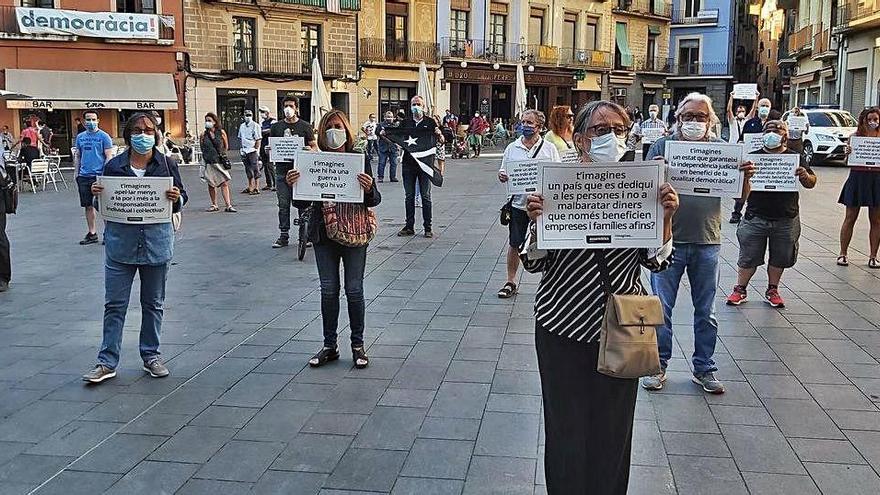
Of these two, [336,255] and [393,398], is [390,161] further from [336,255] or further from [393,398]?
[393,398]

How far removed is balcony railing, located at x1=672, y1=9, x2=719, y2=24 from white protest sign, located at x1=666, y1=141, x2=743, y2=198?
56155 mm

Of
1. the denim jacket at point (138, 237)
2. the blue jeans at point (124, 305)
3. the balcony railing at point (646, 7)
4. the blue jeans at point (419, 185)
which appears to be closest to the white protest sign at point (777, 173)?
the denim jacket at point (138, 237)

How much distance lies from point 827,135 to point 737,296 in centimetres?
1933

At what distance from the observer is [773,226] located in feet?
23.9

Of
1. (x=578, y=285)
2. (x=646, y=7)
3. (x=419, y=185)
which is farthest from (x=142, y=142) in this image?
(x=646, y=7)

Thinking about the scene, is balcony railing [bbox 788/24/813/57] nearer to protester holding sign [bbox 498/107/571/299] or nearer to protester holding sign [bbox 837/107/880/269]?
protester holding sign [bbox 837/107/880/269]

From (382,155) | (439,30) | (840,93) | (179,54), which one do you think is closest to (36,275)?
(382,155)

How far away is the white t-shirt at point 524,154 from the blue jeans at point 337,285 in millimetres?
2021

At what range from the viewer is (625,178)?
3273 millimetres

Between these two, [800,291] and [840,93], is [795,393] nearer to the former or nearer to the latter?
[800,291]

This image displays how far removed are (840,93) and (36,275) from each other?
31140 mm

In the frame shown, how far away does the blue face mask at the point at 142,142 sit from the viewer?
557 cm

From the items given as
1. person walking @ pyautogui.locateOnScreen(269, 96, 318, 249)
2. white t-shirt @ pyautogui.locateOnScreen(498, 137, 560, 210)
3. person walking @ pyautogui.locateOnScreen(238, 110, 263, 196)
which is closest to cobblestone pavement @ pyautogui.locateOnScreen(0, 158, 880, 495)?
white t-shirt @ pyautogui.locateOnScreen(498, 137, 560, 210)

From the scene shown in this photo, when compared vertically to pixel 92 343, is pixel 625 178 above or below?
above
